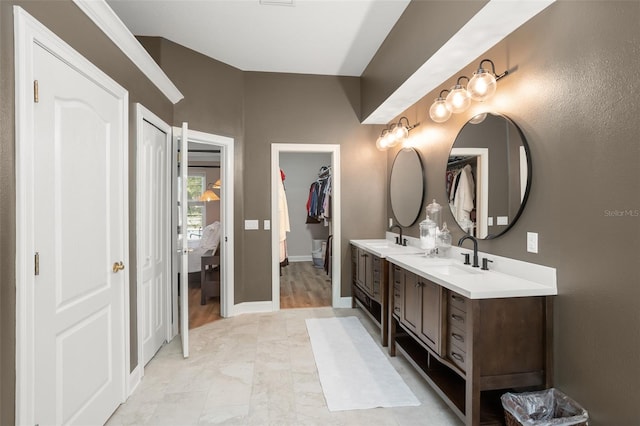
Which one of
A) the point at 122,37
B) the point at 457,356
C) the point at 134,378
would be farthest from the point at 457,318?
the point at 122,37

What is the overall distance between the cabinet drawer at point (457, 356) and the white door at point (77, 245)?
6.70 feet

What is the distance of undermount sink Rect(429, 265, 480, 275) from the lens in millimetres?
2275

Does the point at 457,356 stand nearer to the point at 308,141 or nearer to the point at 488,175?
the point at 488,175

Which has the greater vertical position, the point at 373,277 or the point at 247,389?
the point at 373,277

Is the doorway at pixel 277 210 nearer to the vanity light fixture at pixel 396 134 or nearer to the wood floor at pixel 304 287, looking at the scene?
the wood floor at pixel 304 287

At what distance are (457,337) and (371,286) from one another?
1602 millimetres

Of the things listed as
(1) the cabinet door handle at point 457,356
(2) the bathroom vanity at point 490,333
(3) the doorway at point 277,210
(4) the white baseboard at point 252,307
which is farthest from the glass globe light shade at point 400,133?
(4) the white baseboard at point 252,307

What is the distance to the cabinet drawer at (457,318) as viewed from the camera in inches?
72.5

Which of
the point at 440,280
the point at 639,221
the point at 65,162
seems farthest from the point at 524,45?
the point at 65,162

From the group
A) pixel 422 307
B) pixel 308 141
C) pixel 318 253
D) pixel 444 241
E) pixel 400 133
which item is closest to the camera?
pixel 422 307

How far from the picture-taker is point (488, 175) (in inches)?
91.5

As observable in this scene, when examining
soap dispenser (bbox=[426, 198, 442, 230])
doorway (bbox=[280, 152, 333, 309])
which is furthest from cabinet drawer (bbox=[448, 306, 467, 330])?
doorway (bbox=[280, 152, 333, 309])

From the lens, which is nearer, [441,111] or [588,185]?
[588,185]

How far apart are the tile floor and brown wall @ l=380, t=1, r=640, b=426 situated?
35.3 inches
